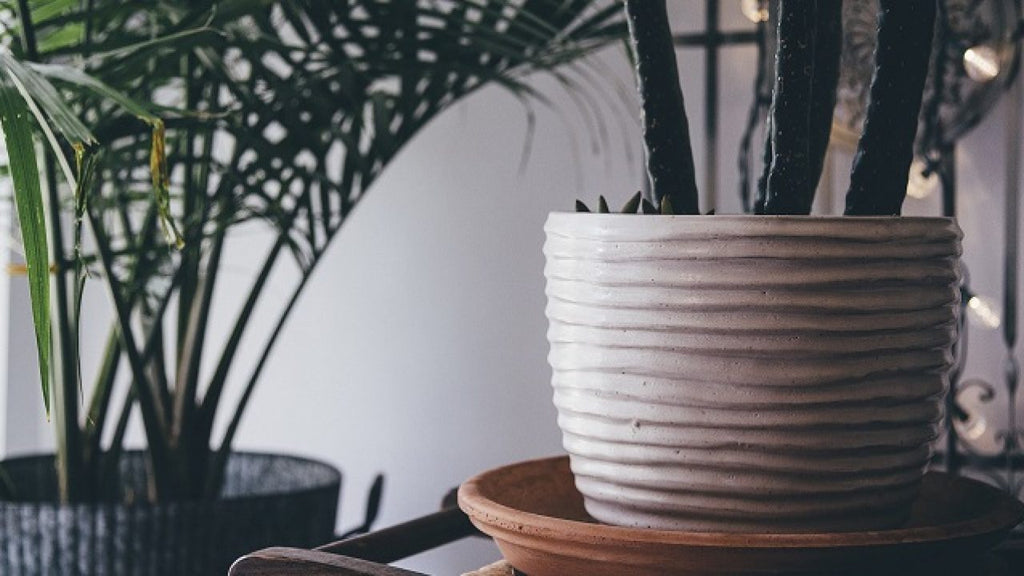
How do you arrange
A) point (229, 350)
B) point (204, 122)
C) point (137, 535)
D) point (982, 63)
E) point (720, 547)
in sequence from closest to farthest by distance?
point (720, 547), point (204, 122), point (137, 535), point (229, 350), point (982, 63)

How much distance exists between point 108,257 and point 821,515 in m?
0.71

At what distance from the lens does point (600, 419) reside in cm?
46

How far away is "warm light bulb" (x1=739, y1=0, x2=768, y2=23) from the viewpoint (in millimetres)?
1451

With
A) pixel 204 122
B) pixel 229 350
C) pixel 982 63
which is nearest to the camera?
pixel 204 122

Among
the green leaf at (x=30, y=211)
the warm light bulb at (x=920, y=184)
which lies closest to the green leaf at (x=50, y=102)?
the green leaf at (x=30, y=211)

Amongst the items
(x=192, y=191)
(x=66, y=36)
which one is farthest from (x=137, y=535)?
(x=66, y=36)

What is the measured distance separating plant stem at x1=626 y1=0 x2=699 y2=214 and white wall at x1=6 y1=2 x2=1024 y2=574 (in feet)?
3.26

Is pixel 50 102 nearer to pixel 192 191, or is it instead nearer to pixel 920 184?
pixel 192 191

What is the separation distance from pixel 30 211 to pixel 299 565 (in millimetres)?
203

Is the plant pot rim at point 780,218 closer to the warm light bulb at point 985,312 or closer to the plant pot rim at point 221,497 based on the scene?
the plant pot rim at point 221,497

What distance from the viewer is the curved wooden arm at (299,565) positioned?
0.43 m

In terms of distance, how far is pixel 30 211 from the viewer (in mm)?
500

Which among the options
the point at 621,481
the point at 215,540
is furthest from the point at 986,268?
the point at 621,481

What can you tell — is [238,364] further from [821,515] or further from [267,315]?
[821,515]
